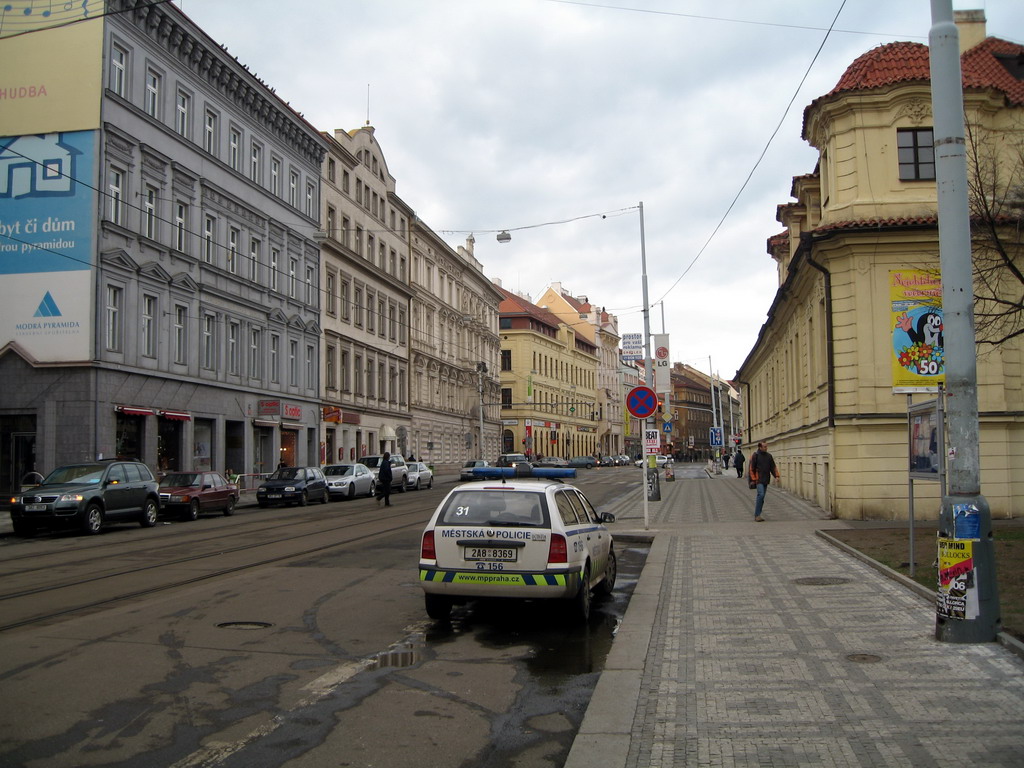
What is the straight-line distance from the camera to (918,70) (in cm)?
2173

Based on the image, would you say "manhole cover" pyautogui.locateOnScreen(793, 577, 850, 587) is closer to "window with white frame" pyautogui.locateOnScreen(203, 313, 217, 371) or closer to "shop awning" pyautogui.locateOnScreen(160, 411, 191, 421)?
"shop awning" pyautogui.locateOnScreen(160, 411, 191, 421)

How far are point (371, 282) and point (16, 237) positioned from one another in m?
28.4

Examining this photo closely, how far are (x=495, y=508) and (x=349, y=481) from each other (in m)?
31.0

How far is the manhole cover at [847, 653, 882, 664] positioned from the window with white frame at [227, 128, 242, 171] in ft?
125

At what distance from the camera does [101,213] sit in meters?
31.2

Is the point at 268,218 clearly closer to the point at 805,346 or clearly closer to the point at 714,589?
the point at 805,346

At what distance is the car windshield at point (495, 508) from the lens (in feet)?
31.2

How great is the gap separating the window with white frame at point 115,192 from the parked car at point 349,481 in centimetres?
1336

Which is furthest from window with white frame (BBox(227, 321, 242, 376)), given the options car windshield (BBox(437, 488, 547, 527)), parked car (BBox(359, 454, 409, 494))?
car windshield (BBox(437, 488, 547, 527))

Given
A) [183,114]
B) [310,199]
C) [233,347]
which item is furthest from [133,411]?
[310,199]

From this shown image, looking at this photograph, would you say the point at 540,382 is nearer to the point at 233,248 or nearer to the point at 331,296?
the point at 331,296

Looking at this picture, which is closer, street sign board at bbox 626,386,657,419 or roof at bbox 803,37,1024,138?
street sign board at bbox 626,386,657,419

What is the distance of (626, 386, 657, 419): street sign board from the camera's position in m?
19.4

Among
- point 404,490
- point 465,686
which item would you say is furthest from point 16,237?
point 465,686
